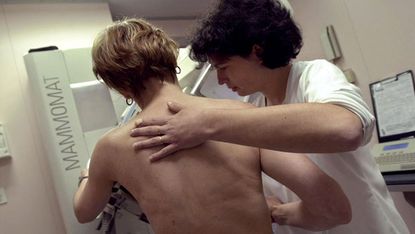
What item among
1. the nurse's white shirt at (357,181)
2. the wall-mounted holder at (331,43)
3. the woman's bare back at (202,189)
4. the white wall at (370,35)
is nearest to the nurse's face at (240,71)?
the nurse's white shirt at (357,181)

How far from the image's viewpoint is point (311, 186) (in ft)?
3.05

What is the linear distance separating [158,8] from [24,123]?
1.42 meters

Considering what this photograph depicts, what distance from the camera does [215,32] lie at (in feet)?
3.77

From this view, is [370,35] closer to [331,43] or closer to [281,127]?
[331,43]

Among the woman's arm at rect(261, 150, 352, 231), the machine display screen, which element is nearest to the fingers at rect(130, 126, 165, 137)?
the woman's arm at rect(261, 150, 352, 231)

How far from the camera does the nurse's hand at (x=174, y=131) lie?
842 millimetres

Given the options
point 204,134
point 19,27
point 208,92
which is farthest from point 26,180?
point 204,134

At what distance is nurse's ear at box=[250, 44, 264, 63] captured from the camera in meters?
1.13

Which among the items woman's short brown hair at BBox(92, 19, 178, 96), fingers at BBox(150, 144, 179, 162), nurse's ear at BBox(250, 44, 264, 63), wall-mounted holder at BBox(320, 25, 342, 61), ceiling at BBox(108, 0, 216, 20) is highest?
ceiling at BBox(108, 0, 216, 20)

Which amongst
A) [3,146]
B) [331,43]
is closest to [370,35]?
[331,43]

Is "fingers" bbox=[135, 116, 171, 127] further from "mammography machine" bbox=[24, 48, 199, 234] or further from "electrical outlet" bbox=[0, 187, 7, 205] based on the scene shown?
"electrical outlet" bbox=[0, 187, 7, 205]

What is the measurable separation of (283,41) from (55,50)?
5.28 ft

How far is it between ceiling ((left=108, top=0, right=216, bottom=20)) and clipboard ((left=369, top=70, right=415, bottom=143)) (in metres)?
1.40

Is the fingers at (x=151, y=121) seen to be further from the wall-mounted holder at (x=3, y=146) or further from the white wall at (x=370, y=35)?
the white wall at (x=370, y=35)
